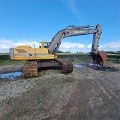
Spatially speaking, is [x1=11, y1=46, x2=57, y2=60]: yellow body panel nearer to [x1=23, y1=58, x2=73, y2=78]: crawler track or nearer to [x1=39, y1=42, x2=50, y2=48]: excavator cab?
[x1=23, y1=58, x2=73, y2=78]: crawler track

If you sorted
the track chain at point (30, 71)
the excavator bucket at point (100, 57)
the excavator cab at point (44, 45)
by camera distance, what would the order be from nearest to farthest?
the track chain at point (30, 71)
the excavator bucket at point (100, 57)
the excavator cab at point (44, 45)

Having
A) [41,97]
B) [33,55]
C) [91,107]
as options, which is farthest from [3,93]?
[33,55]

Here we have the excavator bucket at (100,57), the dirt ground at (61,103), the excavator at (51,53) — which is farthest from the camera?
the excavator bucket at (100,57)

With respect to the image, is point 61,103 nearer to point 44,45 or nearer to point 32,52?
point 32,52

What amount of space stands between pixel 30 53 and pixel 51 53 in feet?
7.10

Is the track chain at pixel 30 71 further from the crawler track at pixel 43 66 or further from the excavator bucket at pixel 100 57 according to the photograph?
the excavator bucket at pixel 100 57

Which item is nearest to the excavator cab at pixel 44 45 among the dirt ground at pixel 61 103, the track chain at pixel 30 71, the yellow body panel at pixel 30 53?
the yellow body panel at pixel 30 53

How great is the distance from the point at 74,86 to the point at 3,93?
11.5ft

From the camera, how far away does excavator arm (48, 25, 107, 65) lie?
1847 cm

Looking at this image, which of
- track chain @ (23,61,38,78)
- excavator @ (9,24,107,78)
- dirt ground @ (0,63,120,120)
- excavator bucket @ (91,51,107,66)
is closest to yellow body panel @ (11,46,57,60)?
excavator @ (9,24,107,78)

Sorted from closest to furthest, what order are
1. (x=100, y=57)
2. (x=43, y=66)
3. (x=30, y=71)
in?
(x=30, y=71) → (x=43, y=66) → (x=100, y=57)

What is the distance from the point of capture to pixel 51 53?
1828 centimetres

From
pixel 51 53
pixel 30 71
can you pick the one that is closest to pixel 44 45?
pixel 51 53

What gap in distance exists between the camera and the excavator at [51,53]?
53.5ft
